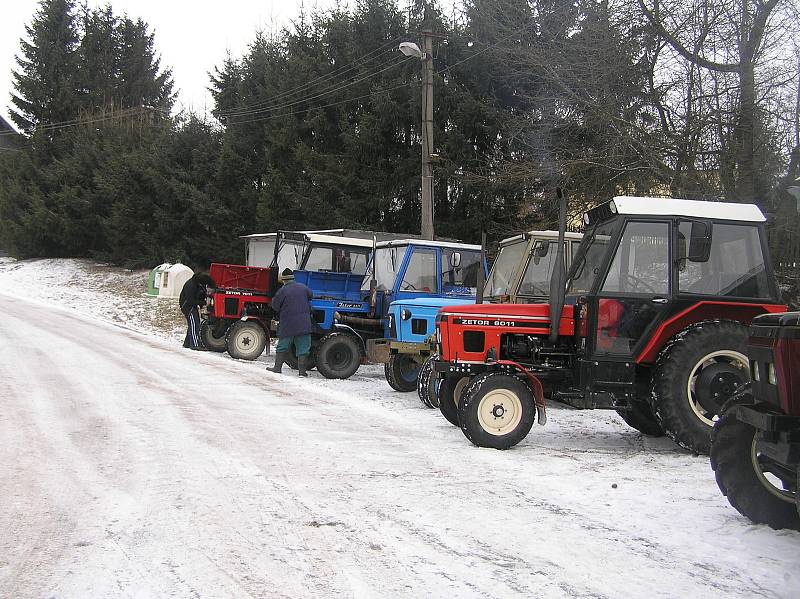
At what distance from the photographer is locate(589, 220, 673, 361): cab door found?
22.4ft

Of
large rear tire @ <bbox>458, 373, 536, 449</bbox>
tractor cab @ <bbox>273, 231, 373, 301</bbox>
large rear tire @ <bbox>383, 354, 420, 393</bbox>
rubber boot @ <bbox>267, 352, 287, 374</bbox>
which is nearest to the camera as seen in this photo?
large rear tire @ <bbox>458, 373, 536, 449</bbox>

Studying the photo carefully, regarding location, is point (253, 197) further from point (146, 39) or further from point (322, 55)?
point (146, 39)

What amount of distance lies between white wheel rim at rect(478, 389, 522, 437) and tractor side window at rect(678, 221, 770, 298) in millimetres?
1957

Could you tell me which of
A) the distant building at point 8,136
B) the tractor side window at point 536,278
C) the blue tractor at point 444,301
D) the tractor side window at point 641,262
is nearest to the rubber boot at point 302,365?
the blue tractor at point 444,301

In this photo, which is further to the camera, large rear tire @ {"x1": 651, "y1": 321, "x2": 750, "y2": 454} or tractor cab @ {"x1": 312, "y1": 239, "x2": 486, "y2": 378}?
tractor cab @ {"x1": 312, "y1": 239, "x2": 486, "y2": 378}

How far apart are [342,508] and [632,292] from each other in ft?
11.9

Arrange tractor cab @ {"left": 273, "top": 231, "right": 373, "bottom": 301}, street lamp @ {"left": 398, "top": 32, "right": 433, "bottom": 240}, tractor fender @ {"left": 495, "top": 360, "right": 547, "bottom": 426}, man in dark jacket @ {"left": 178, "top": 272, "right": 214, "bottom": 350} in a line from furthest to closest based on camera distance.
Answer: street lamp @ {"left": 398, "top": 32, "right": 433, "bottom": 240} < man in dark jacket @ {"left": 178, "top": 272, "right": 214, "bottom": 350} < tractor cab @ {"left": 273, "top": 231, "right": 373, "bottom": 301} < tractor fender @ {"left": 495, "top": 360, "right": 547, "bottom": 426}

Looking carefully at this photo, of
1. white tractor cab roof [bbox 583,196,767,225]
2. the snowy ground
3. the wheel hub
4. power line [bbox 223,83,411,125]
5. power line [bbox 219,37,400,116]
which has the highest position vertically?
power line [bbox 219,37,400,116]

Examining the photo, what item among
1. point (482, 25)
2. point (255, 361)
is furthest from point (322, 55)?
point (255, 361)

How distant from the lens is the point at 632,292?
22.5ft

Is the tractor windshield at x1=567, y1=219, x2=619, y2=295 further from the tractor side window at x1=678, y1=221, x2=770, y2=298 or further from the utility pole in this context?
the utility pole

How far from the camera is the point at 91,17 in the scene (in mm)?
37969

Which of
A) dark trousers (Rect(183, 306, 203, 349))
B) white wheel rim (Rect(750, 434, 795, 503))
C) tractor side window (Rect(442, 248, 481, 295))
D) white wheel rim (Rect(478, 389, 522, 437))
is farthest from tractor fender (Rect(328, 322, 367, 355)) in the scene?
white wheel rim (Rect(750, 434, 795, 503))

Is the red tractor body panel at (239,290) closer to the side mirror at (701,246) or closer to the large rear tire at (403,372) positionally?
the large rear tire at (403,372)
